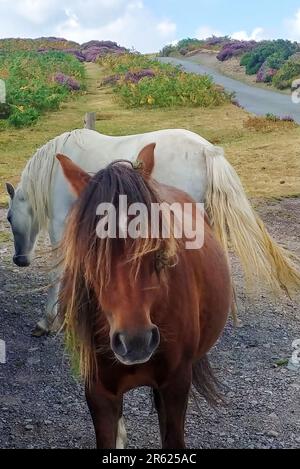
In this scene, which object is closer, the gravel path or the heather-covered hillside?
the gravel path

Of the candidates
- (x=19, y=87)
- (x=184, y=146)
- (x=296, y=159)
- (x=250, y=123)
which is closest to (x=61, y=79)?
(x=19, y=87)

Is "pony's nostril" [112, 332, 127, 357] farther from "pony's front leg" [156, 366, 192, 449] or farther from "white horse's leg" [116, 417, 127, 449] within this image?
"white horse's leg" [116, 417, 127, 449]

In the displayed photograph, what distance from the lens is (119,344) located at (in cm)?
175

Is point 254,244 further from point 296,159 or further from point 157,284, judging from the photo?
point 296,159

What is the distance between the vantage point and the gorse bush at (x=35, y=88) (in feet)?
47.3

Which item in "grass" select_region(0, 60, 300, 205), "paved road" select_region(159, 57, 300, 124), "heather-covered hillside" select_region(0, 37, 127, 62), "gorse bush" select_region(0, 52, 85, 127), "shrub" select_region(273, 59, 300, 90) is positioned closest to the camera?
"grass" select_region(0, 60, 300, 205)

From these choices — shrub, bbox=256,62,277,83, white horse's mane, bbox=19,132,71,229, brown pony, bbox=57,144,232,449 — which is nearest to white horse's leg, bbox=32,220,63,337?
white horse's mane, bbox=19,132,71,229

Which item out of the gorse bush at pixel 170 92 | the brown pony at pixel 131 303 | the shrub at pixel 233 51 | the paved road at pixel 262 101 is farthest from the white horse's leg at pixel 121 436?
the shrub at pixel 233 51

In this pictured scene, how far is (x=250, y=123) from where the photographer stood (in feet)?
45.0

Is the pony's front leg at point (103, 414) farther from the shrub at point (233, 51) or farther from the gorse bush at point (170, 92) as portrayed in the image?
the shrub at point (233, 51)

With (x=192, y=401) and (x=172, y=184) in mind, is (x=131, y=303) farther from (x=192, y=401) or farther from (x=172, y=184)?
(x=172, y=184)

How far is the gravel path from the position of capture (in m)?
3.12

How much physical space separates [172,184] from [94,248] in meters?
2.24

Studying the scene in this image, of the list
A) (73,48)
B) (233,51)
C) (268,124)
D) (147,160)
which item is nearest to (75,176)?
(147,160)
